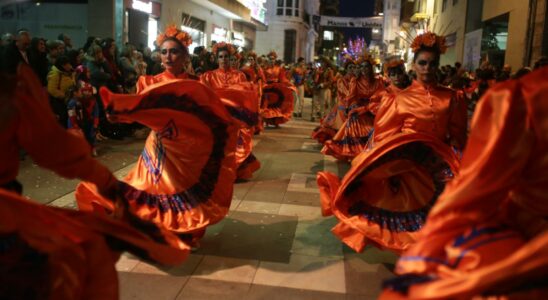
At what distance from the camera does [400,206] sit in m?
4.21

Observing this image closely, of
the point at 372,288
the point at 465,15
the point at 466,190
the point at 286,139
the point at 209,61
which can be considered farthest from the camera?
the point at 465,15

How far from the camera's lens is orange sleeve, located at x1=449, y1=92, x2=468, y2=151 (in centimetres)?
413

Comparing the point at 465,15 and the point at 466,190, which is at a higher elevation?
the point at 465,15

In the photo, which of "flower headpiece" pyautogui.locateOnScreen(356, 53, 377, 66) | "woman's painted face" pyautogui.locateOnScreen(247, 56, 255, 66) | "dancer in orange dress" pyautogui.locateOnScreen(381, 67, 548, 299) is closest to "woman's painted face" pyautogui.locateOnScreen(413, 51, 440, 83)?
"dancer in orange dress" pyautogui.locateOnScreen(381, 67, 548, 299)

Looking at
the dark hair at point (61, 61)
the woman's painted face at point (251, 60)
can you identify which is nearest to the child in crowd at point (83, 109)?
the dark hair at point (61, 61)

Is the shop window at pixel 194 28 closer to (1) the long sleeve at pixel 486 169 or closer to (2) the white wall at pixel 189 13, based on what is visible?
(2) the white wall at pixel 189 13

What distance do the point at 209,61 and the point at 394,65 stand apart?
6668 millimetres

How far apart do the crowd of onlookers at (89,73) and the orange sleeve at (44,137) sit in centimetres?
477

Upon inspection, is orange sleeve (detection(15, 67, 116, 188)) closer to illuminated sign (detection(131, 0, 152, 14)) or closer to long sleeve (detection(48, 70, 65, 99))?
long sleeve (detection(48, 70, 65, 99))

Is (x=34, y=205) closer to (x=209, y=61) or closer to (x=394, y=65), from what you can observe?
(x=394, y=65)

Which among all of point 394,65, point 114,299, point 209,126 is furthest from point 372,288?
point 394,65

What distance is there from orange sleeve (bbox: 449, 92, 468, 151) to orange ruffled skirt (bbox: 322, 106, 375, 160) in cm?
450

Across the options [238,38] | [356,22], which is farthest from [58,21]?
[356,22]

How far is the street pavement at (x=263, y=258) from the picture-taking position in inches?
153
